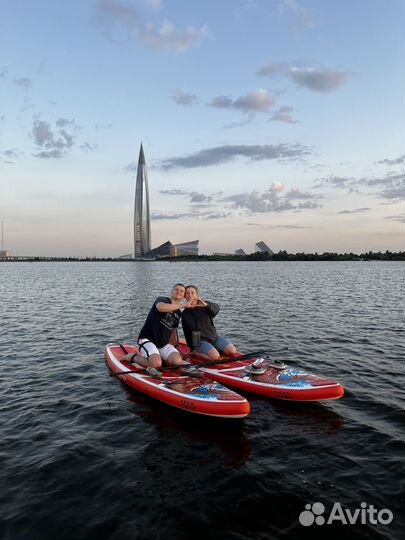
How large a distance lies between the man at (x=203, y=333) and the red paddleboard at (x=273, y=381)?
30cm

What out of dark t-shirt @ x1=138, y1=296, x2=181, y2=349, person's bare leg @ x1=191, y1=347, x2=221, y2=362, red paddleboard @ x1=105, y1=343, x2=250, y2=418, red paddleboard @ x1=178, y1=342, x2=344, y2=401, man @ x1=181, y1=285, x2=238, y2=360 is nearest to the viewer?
red paddleboard @ x1=105, y1=343, x2=250, y2=418

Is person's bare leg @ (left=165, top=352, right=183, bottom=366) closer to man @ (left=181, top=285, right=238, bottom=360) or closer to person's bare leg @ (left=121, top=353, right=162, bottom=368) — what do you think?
person's bare leg @ (left=121, top=353, right=162, bottom=368)

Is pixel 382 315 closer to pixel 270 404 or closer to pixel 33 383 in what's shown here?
pixel 270 404

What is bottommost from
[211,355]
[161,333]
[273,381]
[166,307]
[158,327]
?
[273,381]

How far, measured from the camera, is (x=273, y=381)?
404 inches

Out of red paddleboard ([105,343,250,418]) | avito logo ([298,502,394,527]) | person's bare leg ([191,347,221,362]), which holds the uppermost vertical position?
person's bare leg ([191,347,221,362])

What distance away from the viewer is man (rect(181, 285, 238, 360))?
1215 centimetres

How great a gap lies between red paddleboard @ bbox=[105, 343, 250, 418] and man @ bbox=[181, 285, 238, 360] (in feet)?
5.30

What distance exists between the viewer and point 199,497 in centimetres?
633

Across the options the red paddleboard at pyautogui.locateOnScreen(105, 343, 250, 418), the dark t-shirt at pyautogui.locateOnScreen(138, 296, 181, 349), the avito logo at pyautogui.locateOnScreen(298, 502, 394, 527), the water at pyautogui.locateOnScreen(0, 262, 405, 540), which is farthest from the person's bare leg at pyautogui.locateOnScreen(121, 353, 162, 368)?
the avito logo at pyautogui.locateOnScreen(298, 502, 394, 527)

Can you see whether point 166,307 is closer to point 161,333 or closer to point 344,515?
point 161,333

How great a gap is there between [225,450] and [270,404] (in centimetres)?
248

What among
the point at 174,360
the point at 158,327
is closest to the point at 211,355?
the point at 174,360

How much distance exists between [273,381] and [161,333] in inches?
138
